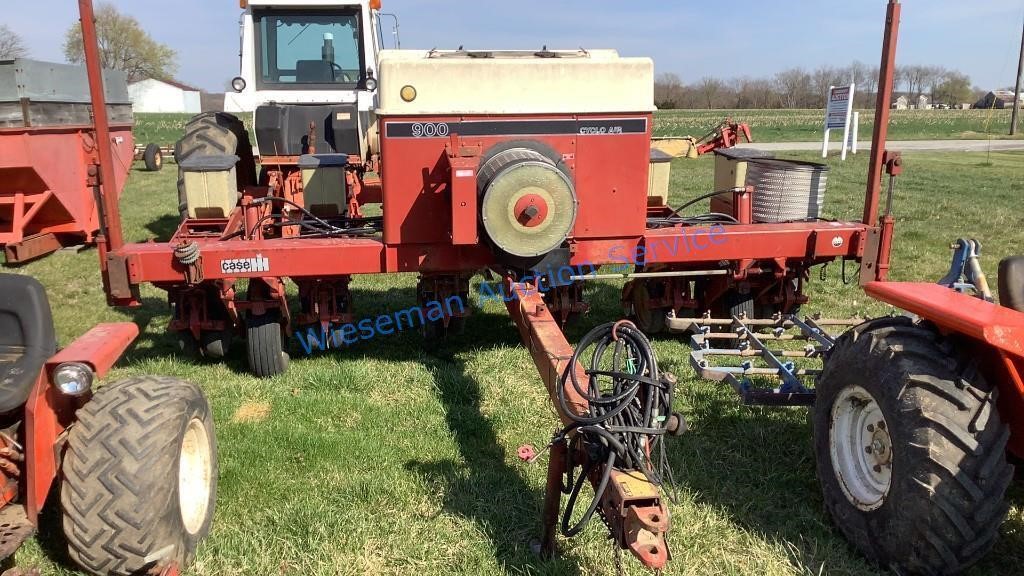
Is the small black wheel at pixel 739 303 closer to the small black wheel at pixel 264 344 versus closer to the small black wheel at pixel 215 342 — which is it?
the small black wheel at pixel 264 344

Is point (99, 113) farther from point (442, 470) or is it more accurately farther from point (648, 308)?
point (648, 308)

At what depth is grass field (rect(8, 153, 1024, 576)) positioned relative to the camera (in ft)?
9.54

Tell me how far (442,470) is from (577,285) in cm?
184

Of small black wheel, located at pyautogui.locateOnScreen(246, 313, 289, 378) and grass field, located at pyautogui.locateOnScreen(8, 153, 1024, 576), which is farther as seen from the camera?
small black wheel, located at pyautogui.locateOnScreen(246, 313, 289, 378)

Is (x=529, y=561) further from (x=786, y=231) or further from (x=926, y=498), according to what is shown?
(x=786, y=231)

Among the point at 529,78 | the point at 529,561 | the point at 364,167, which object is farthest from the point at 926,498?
the point at 364,167

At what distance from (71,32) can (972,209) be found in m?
67.2

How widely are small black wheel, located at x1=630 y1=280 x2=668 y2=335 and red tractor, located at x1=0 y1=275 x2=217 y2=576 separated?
11.2 ft

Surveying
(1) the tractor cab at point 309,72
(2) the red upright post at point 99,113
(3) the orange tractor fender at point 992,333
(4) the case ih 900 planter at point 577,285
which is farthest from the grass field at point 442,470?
(1) the tractor cab at point 309,72

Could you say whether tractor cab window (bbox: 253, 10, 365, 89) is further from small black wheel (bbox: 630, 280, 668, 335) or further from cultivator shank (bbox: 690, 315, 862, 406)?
cultivator shank (bbox: 690, 315, 862, 406)

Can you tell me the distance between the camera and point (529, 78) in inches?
169

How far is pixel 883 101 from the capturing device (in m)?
4.43

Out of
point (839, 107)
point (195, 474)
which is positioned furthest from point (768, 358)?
point (839, 107)

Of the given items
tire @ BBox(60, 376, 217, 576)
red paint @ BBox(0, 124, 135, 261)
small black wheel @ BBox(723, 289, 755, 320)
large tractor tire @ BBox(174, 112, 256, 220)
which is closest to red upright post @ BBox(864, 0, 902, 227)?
small black wheel @ BBox(723, 289, 755, 320)
